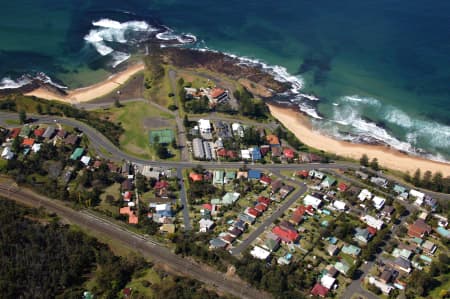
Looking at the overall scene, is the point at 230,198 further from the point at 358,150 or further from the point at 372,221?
the point at 358,150

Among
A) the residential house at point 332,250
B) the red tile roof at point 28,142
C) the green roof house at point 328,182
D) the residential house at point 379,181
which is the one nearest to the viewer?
the residential house at point 332,250

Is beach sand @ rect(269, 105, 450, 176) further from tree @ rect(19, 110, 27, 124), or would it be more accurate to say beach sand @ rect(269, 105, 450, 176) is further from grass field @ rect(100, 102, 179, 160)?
tree @ rect(19, 110, 27, 124)

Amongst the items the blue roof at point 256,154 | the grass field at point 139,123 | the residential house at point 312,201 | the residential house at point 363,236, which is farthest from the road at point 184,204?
the residential house at point 363,236

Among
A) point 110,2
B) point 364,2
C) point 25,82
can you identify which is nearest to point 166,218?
Answer: point 25,82

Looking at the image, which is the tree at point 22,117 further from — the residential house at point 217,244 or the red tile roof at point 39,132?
the residential house at point 217,244

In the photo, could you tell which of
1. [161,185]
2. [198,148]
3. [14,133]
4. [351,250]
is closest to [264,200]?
[351,250]

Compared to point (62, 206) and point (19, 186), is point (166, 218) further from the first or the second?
point (19, 186)
